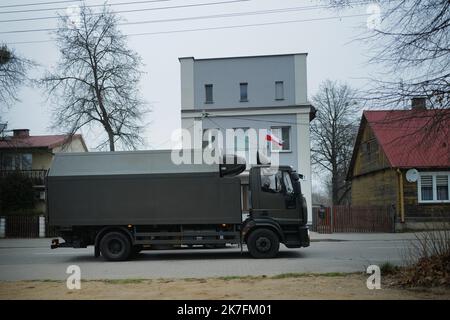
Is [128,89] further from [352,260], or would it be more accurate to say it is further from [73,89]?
[352,260]

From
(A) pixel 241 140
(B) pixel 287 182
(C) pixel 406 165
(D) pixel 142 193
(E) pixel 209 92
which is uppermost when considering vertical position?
(E) pixel 209 92

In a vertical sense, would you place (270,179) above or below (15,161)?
below

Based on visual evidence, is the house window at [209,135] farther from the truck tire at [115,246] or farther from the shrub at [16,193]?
the truck tire at [115,246]

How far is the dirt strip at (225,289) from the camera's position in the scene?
866 cm

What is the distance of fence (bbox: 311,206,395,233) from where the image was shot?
28.8m

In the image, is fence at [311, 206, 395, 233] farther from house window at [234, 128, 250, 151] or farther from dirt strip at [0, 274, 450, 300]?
dirt strip at [0, 274, 450, 300]

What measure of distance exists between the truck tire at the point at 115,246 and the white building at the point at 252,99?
61.0 ft

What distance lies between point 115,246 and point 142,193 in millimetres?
1987

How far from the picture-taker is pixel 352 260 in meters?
14.9

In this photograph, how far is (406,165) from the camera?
94.1 ft

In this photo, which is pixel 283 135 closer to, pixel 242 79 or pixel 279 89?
pixel 279 89

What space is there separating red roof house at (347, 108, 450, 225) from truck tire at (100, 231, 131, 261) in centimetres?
860

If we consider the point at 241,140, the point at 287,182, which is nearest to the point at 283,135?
the point at 241,140
